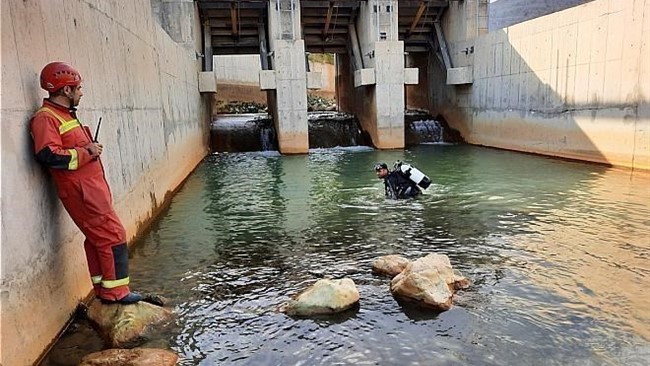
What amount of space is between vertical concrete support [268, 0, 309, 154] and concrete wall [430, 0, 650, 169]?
651 centimetres

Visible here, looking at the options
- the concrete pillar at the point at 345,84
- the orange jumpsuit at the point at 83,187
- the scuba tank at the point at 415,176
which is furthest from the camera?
the concrete pillar at the point at 345,84

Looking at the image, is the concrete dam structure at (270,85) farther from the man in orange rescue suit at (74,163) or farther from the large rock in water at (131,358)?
the large rock in water at (131,358)

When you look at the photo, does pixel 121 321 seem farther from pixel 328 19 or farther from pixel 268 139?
pixel 328 19

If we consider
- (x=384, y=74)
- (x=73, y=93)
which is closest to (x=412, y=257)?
(x=73, y=93)

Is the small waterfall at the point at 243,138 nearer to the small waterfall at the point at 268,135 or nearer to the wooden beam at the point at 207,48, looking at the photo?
the small waterfall at the point at 268,135

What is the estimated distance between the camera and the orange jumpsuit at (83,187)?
3.32 m

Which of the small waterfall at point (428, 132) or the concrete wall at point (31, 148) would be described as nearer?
the concrete wall at point (31, 148)

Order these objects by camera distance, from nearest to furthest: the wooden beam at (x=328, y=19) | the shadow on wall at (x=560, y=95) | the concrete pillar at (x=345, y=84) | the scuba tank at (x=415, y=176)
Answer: the scuba tank at (x=415, y=176) < the shadow on wall at (x=560, y=95) < the wooden beam at (x=328, y=19) < the concrete pillar at (x=345, y=84)

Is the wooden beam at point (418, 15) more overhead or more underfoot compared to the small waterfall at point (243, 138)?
more overhead

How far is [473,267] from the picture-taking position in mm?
5367

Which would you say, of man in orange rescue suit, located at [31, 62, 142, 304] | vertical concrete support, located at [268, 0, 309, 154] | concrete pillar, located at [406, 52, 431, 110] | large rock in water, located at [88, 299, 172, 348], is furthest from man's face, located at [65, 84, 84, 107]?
concrete pillar, located at [406, 52, 431, 110]

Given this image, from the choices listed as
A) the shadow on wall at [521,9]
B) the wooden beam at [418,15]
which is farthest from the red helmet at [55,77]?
the shadow on wall at [521,9]

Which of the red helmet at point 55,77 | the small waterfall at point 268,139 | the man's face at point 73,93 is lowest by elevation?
the small waterfall at point 268,139

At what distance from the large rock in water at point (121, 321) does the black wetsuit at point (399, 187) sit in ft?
18.3
